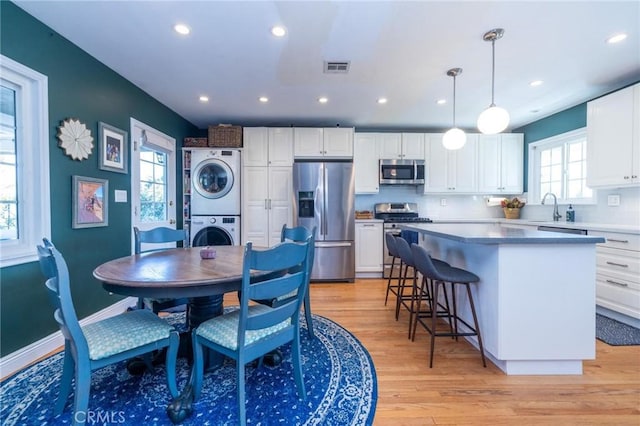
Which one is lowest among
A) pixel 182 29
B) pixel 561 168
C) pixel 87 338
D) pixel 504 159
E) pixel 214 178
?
pixel 87 338

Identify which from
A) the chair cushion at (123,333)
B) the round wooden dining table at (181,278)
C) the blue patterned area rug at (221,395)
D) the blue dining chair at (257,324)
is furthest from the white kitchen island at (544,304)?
the chair cushion at (123,333)

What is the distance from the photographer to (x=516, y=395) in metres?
1.60

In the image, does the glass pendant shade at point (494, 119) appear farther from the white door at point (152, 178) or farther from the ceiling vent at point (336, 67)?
the white door at point (152, 178)

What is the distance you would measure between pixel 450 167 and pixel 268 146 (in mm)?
2906

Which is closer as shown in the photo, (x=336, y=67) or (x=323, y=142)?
(x=336, y=67)

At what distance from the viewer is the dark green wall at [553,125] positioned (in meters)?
3.54

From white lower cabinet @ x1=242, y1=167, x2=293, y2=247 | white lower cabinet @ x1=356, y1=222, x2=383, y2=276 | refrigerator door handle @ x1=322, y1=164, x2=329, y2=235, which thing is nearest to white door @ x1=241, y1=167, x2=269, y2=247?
white lower cabinet @ x1=242, y1=167, x2=293, y2=247

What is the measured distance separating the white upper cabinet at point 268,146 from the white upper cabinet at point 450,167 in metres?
2.22

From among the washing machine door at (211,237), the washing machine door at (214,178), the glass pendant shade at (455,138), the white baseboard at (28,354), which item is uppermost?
the glass pendant shade at (455,138)

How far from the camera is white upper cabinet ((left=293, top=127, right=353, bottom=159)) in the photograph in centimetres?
418

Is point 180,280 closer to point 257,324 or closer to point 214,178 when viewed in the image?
point 257,324

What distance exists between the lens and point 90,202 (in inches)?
95.7

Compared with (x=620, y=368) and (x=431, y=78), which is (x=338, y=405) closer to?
(x=620, y=368)

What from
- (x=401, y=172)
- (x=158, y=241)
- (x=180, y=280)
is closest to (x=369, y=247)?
(x=401, y=172)
